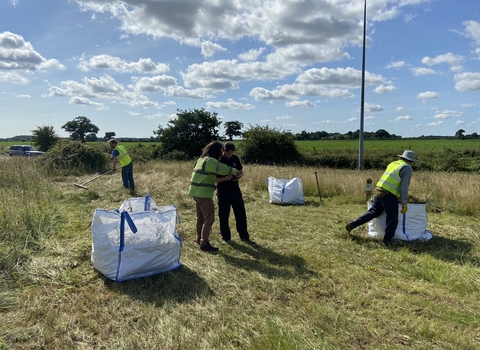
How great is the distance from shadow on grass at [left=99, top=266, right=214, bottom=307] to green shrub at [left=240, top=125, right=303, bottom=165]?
60.8 feet

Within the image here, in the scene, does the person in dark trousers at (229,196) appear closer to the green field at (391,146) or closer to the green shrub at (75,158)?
the green shrub at (75,158)

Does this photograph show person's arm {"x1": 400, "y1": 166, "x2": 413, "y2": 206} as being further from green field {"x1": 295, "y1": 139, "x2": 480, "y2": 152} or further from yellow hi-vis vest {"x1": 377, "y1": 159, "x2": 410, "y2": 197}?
green field {"x1": 295, "y1": 139, "x2": 480, "y2": 152}

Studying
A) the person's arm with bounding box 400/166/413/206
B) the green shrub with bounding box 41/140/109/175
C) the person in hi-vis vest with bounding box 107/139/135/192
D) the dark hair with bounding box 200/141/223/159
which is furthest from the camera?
the green shrub with bounding box 41/140/109/175

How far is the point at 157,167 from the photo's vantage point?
549 inches

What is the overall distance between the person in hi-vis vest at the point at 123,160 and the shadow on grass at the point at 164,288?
18.8ft

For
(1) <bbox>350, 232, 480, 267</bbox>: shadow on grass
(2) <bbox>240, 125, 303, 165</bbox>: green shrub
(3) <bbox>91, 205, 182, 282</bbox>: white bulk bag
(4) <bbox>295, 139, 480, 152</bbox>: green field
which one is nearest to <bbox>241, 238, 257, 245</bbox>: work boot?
(3) <bbox>91, 205, 182, 282</bbox>: white bulk bag

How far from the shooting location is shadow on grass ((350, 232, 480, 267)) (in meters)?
4.41

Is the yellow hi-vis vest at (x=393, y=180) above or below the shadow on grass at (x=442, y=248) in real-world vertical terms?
above

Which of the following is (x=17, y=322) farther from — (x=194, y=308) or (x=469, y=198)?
(x=469, y=198)

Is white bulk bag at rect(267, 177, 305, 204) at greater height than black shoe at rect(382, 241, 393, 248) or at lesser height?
greater

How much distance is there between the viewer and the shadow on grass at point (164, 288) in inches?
126

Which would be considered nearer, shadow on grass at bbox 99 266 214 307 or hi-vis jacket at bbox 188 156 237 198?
shadow on grass at bbox 99 266 214 307

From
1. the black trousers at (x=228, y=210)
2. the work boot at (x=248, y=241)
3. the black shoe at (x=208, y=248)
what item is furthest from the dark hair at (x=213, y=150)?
the work boot at (x=248, y=241)

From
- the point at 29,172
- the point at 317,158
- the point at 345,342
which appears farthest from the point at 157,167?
the point at 317,158
